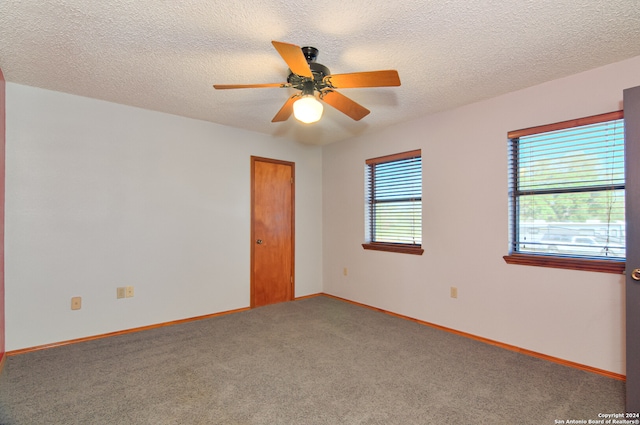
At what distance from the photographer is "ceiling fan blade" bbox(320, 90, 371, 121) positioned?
91.7 inches

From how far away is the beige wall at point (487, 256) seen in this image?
2.47m

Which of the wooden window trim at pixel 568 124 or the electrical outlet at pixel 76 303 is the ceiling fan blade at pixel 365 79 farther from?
the electrical outlet at pixel 76 303

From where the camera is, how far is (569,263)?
2609 mm

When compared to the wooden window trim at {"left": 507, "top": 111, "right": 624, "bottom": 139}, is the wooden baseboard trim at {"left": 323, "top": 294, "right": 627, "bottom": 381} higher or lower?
lower

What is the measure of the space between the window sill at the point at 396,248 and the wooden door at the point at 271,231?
120 cm

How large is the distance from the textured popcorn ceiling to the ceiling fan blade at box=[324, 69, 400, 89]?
0.93ft

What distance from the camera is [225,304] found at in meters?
4.03

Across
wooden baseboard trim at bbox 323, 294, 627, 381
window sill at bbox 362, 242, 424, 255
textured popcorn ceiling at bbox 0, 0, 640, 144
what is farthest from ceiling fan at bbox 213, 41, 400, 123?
wooden baseboard trim at bbox 323, 294, 627, 381

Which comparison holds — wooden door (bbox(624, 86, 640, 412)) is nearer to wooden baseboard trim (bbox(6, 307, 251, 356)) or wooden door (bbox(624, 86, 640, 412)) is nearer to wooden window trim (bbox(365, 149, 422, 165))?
wooden window trim (bbox(365, 149, 422, 165))

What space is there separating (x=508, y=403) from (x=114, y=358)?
10.1 ft

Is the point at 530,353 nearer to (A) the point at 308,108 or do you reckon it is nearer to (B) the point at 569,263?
(B) the point at 569,263

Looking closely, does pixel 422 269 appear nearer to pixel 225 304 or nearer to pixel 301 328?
pixel 301 328

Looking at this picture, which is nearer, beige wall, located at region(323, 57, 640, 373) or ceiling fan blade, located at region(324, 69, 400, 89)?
ceiling fan blade, located at region(324, 69, 400, 89)

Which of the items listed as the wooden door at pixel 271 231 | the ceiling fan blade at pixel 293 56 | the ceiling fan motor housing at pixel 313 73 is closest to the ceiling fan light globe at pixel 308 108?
the ceiling fan motor housing at pixel 313 73
